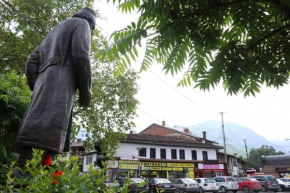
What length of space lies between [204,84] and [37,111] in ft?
5.46

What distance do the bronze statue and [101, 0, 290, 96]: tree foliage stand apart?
813 mm

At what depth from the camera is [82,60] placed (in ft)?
8.39

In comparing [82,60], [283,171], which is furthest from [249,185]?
[283,171]

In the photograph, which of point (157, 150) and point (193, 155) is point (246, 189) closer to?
point (193, 155)

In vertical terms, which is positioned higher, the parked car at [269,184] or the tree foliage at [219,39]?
the tree foliage at [219,39]

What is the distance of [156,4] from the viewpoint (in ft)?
5.42

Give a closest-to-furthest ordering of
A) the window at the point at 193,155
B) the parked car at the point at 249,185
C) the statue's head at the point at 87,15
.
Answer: the statue's head at the point at 87,15 < the parked car at the point at 249,185 < the window at the point at 193,155

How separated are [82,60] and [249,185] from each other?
86.6 ft

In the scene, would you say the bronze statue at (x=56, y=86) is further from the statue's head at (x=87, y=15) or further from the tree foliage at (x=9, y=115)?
the tree foliage at (x=9, y=115)

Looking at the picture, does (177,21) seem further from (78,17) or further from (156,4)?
(78,17)

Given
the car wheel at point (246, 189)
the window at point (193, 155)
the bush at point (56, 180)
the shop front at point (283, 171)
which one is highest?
the window at point (193, 155)

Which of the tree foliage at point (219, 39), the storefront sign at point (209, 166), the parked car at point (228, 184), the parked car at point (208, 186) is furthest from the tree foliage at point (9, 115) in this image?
the storefront sign at point (209, 166)

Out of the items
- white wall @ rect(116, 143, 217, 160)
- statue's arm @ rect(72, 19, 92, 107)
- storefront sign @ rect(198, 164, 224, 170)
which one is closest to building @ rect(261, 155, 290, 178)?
storefront sign @ rect(198, 164, 224, 170)

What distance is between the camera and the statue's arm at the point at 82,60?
8.41ft
